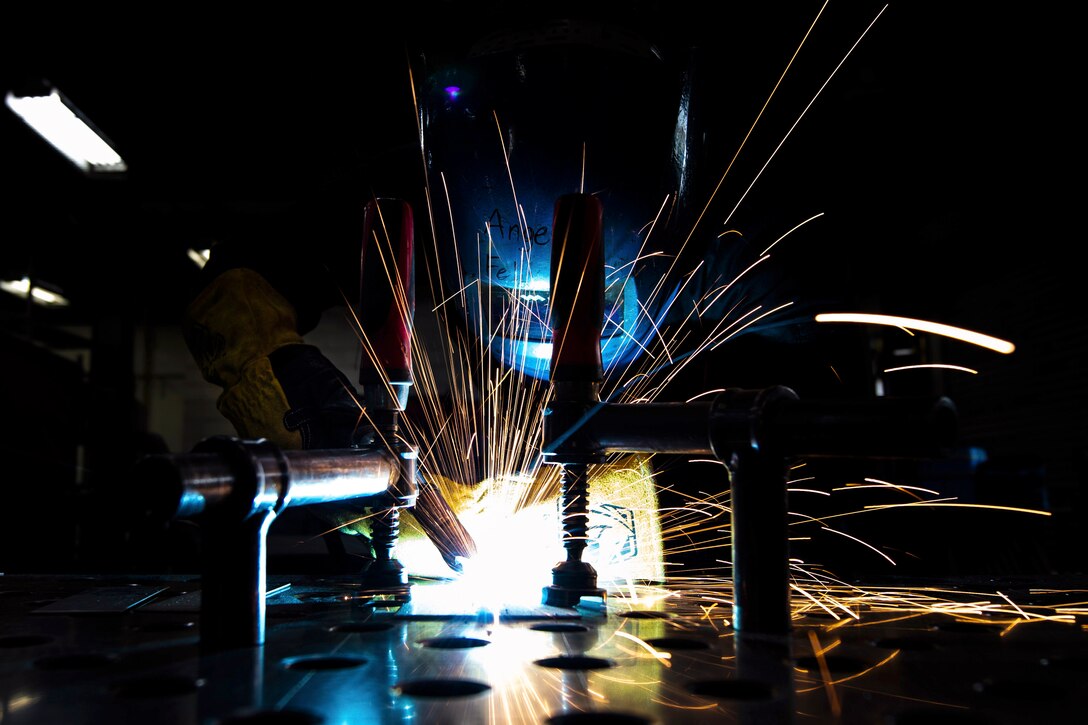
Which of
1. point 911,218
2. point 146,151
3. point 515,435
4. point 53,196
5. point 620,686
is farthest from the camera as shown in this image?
point 53,196

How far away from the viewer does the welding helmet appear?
139cm

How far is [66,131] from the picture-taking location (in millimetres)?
4973

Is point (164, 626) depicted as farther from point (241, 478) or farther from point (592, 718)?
point (592, 718)

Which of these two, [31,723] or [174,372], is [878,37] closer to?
[31,723]

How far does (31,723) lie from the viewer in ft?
→ 1.89

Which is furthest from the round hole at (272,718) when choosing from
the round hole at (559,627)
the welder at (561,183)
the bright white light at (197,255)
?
the bright white light at (197,255)

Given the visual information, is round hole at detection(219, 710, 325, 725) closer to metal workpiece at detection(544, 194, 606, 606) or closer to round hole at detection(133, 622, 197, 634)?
round hole at detection(133, 622, 197, 634)

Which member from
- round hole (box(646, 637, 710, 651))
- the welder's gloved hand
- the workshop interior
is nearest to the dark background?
the workshop interior

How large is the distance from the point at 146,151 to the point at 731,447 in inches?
148

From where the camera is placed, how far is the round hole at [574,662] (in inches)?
31.0

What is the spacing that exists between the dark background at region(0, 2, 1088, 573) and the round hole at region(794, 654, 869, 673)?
3.72ft

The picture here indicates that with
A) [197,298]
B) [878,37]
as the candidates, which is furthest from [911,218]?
[197,298]

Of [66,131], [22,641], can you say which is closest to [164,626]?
[22,641]

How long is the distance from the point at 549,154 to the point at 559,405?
52 cm
